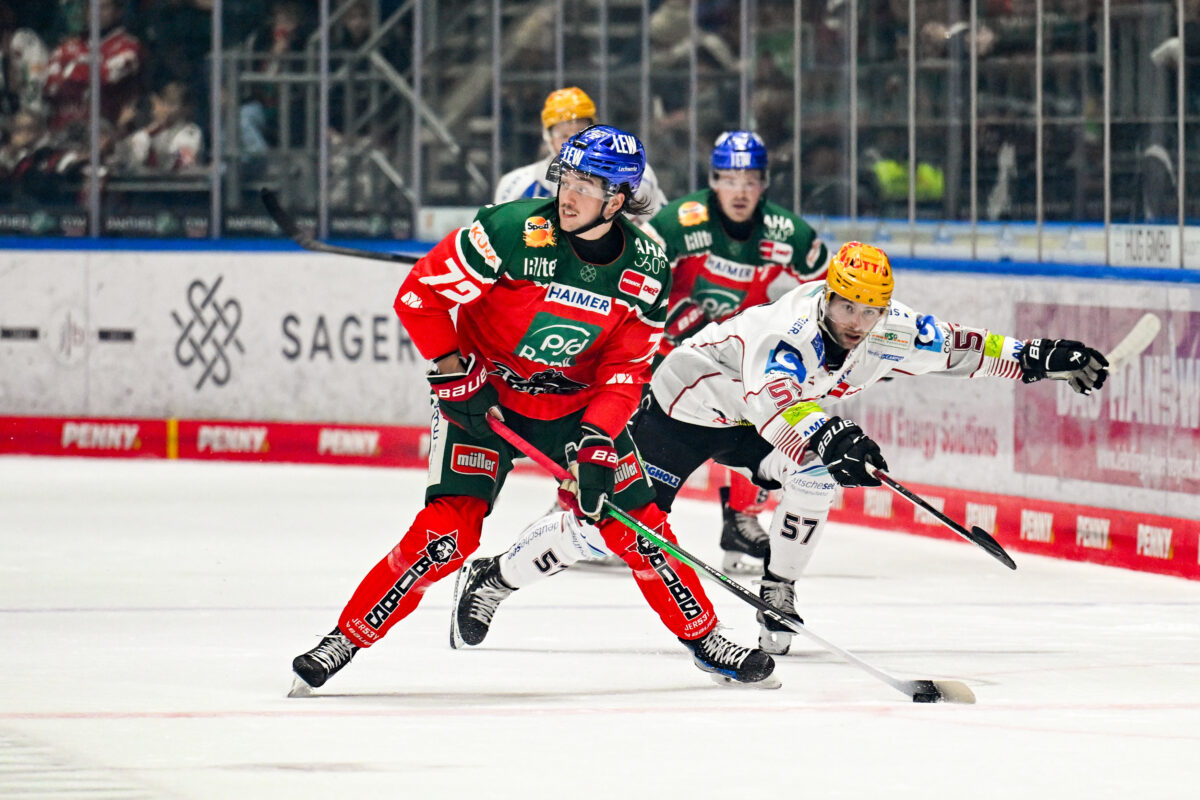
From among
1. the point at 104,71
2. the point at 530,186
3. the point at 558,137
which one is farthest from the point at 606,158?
the point at 104,71

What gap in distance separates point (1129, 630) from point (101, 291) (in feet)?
19.9

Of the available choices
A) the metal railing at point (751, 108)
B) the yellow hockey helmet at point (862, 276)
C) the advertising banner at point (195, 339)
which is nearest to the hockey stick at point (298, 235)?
the advertising banner at point (195, 339)

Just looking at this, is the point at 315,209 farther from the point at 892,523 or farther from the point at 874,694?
the point at 874,694

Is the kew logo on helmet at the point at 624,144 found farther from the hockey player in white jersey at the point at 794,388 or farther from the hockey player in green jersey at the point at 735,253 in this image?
the hockey player in green jersey at the point at 735,253

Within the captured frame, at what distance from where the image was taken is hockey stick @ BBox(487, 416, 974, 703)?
17.4 ft

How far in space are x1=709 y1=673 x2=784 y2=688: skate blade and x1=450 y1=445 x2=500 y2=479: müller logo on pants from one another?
2.50ft

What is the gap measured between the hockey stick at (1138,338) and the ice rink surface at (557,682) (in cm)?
76

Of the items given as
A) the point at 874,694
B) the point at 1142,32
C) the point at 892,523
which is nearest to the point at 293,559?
the point at 892,523

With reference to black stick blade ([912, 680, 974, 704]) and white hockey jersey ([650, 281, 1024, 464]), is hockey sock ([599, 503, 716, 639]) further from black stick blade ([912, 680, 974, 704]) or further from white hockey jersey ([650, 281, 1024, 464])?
black stick blade ([912, 680, 974, 704])

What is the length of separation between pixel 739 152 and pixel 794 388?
2163 millimetres

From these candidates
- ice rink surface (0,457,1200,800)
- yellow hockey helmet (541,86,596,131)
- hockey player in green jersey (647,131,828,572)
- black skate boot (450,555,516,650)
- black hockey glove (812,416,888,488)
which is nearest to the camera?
ice rink surface (0,457,1200,800)

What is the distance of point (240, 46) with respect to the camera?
37.6 feet

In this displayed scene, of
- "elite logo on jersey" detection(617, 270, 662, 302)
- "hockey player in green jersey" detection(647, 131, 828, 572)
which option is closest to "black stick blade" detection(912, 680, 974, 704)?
"elite logo on jersey" detection(617, 270, 662, 302)

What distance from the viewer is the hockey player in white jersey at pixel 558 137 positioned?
804 centimetres
